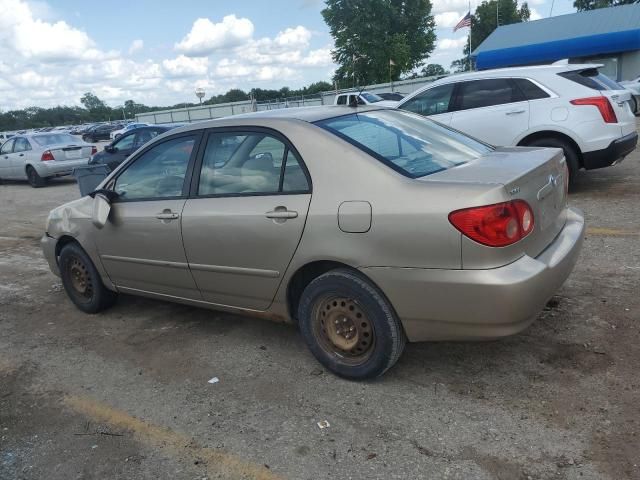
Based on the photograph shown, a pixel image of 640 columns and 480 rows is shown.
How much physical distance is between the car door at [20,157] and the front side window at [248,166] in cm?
1347

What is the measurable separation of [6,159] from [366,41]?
4094cm

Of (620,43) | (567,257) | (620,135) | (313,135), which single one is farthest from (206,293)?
(620,43)

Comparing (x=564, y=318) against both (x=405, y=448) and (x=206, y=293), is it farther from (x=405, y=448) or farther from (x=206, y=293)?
(x=206, y=293)

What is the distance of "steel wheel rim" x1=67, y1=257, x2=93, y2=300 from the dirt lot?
31cm

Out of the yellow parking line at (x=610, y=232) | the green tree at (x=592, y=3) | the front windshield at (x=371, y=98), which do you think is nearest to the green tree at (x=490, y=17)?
the green tree at (x=592, y=3)

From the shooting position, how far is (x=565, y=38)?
31156mm

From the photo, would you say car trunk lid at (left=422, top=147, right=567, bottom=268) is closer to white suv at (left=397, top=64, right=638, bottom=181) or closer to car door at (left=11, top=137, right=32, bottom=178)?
white suv at (left=397, top=64, right=638, bottom=181)

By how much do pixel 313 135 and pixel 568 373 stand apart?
6.59 feet

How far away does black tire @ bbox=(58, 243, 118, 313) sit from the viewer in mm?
4680

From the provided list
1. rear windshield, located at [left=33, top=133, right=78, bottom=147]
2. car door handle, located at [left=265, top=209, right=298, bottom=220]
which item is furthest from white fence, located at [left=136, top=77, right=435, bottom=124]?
car door handle, located at [left=265, top=209, right=298, bottom=220]

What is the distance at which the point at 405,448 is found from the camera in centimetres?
265

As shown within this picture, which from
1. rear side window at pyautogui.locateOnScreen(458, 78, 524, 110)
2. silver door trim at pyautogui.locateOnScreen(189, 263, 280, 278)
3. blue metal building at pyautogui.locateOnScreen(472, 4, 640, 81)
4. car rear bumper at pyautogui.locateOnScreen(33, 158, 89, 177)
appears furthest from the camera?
blue metal building at pyautogui.locateOnScreen(472, 4, 640, 81)

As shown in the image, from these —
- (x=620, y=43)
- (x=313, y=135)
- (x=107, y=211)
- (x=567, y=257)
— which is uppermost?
(x=620, y=43)

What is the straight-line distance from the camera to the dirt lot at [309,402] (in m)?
2.58
